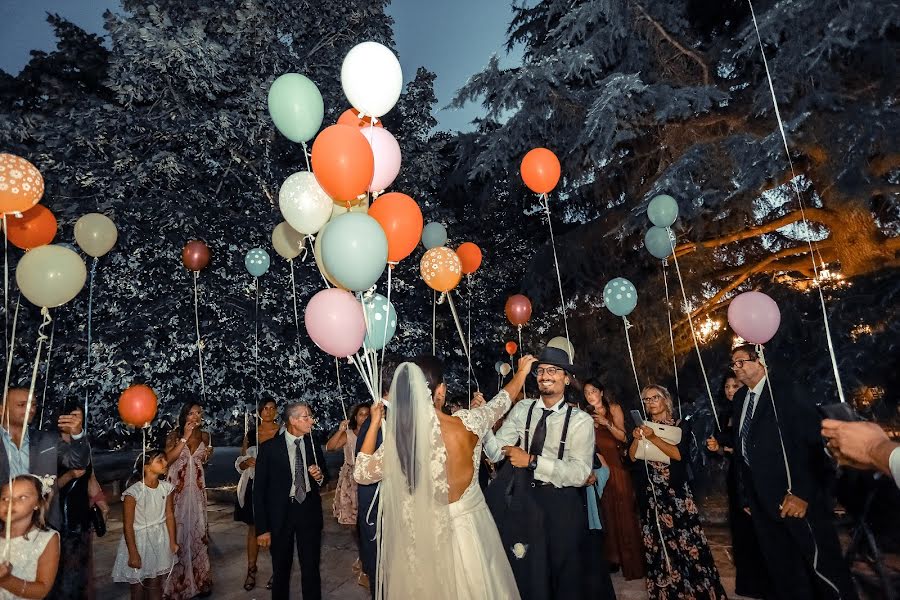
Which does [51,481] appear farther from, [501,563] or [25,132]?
[25,132]

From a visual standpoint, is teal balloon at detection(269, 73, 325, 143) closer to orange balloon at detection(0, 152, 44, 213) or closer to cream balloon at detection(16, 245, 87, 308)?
orange balloon at detection(0, 152, 44, 213)

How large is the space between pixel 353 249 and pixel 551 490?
6.38 feet

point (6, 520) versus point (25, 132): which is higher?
point (25, 132)

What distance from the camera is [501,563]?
2.84 m

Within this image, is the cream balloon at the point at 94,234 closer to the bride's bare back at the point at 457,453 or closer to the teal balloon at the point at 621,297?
the bride's bare back at the point at 457,453

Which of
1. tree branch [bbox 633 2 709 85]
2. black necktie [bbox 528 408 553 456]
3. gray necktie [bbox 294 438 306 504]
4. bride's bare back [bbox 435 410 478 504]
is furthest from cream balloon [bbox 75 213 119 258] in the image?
tree branch [bbox 633 2 709 85]

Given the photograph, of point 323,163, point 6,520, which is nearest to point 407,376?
point 323,163

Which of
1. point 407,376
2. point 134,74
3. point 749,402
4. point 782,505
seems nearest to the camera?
point 407,376

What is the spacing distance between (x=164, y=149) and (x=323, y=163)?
6.37 metres

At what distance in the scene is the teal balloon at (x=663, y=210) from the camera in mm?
5316

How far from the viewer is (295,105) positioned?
3.95m

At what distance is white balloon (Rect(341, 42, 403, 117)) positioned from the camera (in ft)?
12.2

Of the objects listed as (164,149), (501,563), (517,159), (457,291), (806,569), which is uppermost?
(164,149)

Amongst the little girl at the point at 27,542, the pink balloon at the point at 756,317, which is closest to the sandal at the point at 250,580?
the little girl at the point at 27,542
